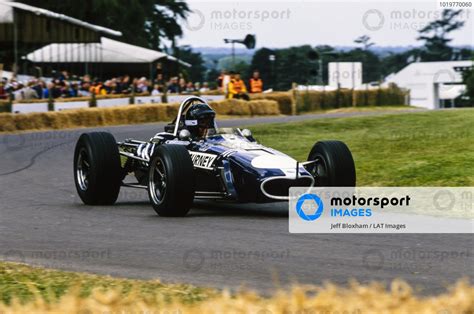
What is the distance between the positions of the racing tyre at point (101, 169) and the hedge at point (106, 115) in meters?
12.7

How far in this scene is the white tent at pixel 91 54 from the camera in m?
37.7

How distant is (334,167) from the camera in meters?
11.8

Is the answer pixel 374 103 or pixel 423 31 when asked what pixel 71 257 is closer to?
pixel 374 103

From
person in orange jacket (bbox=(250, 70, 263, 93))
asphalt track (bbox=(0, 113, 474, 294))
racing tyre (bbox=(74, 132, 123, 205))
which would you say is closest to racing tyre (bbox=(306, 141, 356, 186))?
asphalt track (bbox=(0, 113, 474, 294))

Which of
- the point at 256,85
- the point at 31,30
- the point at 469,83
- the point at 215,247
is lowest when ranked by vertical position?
the point at 215,247

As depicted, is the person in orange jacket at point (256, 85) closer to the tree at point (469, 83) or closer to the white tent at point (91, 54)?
the white tent at point (91, 54)

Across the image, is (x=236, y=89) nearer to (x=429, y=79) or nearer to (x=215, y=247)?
(x=215, y=247)

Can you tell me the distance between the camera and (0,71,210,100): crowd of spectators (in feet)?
91.8

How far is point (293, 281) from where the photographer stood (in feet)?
24.5

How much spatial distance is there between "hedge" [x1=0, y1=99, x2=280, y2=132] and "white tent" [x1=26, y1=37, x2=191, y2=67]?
590 cm

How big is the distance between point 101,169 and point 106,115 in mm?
16126

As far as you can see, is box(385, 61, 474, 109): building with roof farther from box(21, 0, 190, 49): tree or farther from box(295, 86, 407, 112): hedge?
box(295, 86, 407, 112): hedge

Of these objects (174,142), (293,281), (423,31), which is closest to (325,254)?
(293,281)

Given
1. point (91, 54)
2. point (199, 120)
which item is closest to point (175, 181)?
point (199, 120)
